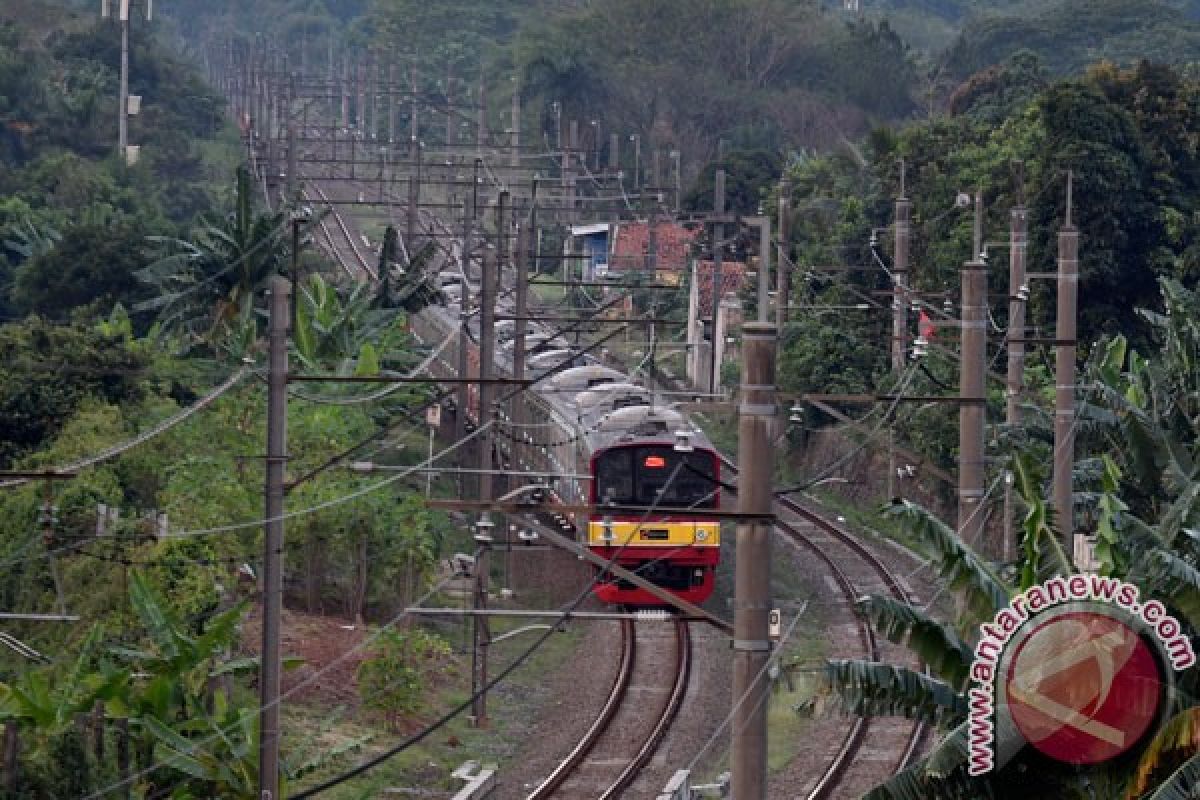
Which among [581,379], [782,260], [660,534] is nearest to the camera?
[660,534]

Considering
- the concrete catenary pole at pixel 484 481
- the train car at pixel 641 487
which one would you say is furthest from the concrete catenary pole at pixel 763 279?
the train car at pixel 641 487

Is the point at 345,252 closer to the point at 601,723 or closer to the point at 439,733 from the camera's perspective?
the point at 439,733

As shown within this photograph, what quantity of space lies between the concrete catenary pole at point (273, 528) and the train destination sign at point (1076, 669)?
176 inches

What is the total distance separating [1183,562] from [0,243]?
34.6 m

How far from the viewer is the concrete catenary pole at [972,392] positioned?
15.8 meters

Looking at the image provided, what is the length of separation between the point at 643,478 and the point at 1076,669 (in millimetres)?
11482

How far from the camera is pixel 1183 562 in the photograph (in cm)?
1198

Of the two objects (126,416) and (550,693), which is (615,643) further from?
(126,416)

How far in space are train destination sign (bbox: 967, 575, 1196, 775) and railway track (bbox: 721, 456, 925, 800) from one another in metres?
1.57

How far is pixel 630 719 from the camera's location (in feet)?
69.1

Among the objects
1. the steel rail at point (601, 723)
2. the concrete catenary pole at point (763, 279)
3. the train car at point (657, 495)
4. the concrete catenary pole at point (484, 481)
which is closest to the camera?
the concrete catenary pole at point (763, 279)

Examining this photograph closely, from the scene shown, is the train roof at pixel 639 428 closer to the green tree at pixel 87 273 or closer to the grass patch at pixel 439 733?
the grass patch at pixel 439 733

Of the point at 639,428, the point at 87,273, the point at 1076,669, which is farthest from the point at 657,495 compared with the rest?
the point at 87,273

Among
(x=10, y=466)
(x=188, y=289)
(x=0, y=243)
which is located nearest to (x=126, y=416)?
(x=10, y=466)
